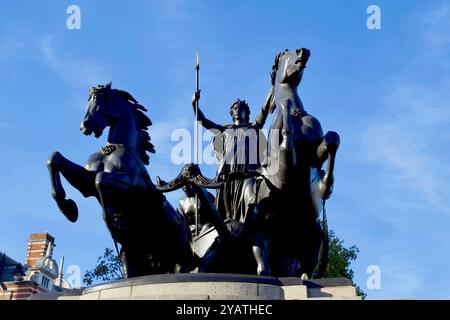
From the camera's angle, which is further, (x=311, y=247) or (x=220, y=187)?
(x=311, y=247)

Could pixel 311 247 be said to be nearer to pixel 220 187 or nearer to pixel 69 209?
pixel 220 187

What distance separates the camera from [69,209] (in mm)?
11516

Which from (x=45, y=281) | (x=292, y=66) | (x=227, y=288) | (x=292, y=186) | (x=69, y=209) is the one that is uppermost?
(x=45, y=281)

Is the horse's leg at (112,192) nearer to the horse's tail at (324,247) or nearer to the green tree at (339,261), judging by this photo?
the horse's tail at (324,247)

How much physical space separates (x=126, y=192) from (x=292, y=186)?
2943 mm

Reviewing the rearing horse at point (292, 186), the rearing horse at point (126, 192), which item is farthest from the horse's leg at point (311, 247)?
the rearing horse at point (126, 192)

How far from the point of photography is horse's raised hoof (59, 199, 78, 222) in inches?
451

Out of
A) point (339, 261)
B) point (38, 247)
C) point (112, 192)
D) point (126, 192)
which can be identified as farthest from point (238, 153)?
point (38, 247)

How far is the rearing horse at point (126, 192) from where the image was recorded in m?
11.4

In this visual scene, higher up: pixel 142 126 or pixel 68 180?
pixel 142 126

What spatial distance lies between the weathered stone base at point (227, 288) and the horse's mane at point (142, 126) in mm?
3583

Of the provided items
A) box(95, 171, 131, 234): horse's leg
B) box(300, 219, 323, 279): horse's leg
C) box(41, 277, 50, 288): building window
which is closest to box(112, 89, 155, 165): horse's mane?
box(95, 171, 131, 234): horse's leg
